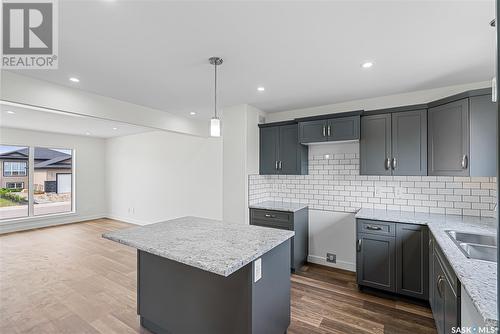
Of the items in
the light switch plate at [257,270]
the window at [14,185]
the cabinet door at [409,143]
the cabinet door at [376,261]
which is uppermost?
the cabinet door at [409,143]

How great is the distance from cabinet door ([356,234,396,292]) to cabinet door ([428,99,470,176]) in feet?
3.33

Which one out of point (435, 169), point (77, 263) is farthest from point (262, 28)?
point (77, 263)

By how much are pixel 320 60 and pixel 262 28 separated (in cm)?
78

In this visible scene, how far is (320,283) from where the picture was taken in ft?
10.5

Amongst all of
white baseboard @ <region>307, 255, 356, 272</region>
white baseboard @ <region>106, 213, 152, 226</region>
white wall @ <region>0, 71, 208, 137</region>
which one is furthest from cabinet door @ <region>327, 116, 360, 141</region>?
white baseboard @ <region>106, 213, 152, 226</region>

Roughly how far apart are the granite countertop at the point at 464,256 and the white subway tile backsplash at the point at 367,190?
16cm

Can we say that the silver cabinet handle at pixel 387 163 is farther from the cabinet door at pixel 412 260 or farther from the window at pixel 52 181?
the window at pixel 52 181

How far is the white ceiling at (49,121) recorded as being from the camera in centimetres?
423

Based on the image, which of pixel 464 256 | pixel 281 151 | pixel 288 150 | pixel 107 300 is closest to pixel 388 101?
pixel 288 150

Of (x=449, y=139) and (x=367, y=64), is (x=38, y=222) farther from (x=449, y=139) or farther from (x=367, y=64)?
(x=449, y=139)

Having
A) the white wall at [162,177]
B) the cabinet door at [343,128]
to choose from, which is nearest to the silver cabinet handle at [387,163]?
the cabinet door at [343,128]

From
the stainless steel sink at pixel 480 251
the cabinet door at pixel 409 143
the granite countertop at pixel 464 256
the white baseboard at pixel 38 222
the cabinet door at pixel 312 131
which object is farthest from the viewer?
the white baseboard at pixel 38 222

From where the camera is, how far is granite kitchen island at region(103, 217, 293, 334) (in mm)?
1685

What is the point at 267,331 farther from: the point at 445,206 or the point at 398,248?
the point at 445,206
